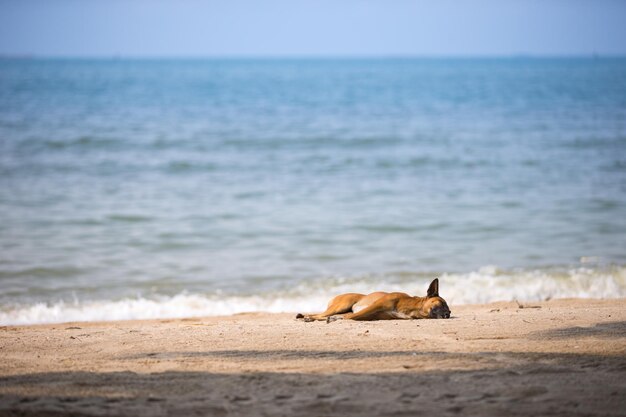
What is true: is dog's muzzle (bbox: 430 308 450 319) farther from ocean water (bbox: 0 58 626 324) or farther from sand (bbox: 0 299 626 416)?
ocean water (bbox: 0 58 626 324)

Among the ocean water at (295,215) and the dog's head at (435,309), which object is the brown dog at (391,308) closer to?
the dog's head at (435,309)

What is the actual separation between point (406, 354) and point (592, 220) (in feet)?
33.2

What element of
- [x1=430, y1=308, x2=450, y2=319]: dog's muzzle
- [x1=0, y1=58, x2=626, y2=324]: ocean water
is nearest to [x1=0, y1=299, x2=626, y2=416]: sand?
[x1=430, y1=308, x2=450, y2=319]: dog's muzzle

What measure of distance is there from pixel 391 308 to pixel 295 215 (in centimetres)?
805

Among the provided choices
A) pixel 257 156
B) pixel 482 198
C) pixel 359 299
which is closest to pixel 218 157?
pixel 257 156

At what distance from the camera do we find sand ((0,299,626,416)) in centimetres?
450

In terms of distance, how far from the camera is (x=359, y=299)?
7.57 metres

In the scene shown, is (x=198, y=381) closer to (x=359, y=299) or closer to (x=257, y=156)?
(x=359, y=299)

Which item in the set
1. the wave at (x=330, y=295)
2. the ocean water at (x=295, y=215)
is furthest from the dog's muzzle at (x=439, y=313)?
the ocean water at (x=295, y=215)

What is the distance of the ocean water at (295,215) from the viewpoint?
410 inches

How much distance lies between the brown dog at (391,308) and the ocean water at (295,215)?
218cm

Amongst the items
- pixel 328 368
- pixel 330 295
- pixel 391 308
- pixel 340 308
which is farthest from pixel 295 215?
pixel 328 368

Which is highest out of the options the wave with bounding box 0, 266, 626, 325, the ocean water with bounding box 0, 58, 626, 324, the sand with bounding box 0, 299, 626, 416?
the ocean water with bounding box 0, 58, 626, 324

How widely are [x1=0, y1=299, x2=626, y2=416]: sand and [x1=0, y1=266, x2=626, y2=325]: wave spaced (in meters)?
2.07
